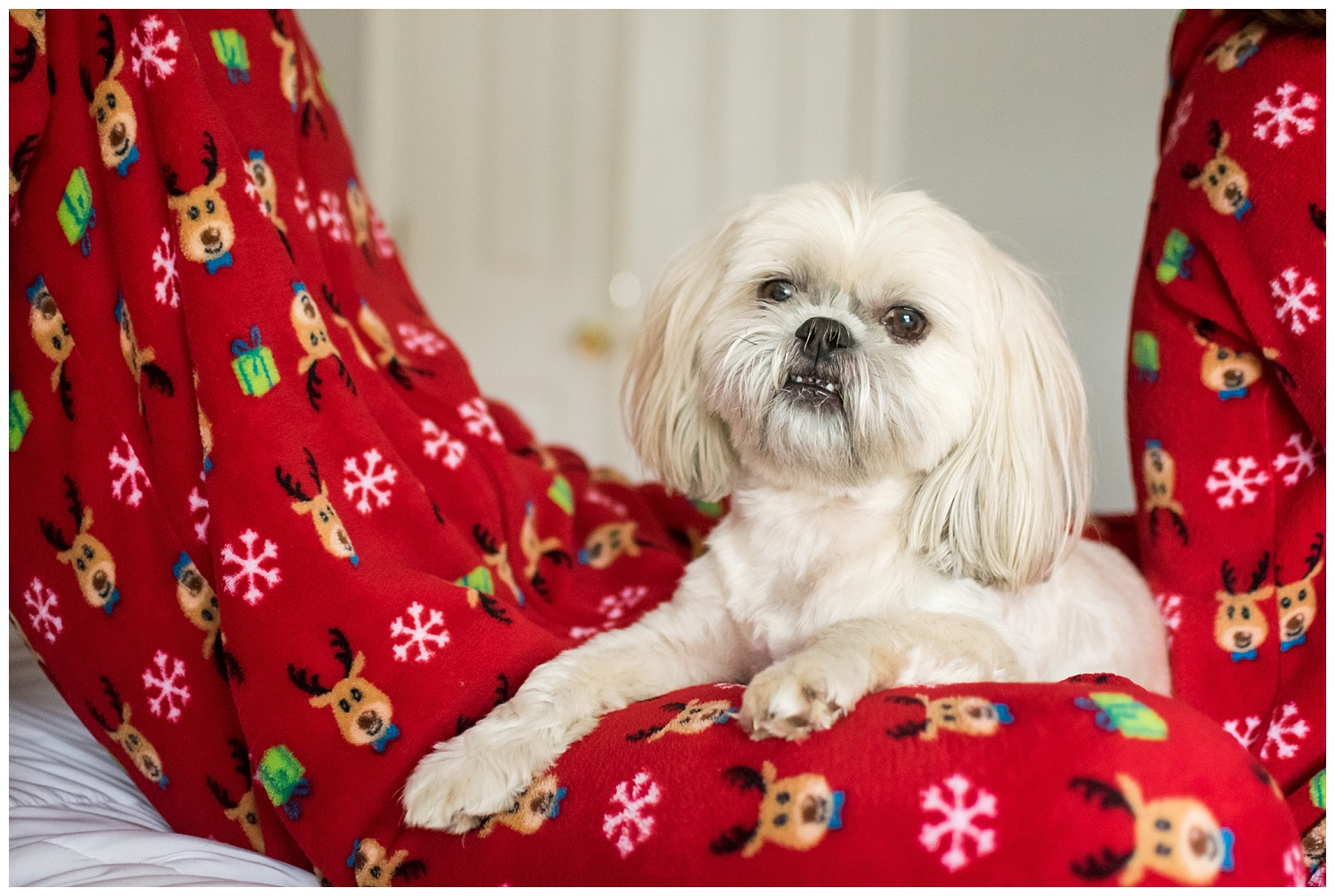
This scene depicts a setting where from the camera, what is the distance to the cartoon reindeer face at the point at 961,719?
97 cm

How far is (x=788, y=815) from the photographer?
3.18 feet

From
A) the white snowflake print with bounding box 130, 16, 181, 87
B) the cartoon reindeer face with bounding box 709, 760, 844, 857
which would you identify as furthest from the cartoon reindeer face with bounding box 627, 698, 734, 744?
the white snowflake print with bounding box 130, 16, 181, 87

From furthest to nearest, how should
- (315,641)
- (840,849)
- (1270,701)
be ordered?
(1270,701)
(315,641)
(840,849)

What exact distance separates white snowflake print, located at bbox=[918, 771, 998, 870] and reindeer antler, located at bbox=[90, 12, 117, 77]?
132 cm

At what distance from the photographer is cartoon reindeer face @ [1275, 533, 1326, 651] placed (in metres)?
1.44

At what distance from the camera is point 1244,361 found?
1.52 meters

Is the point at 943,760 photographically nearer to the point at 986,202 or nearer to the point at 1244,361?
the point at 1244,361

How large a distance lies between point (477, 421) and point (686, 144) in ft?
8.32

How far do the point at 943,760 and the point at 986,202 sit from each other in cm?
301

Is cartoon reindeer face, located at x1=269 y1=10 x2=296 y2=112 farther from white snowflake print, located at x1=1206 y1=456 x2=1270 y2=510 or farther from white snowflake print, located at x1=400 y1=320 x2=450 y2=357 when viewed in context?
white snowflake print, located at x1=1206 y1=456 x2=1270 y2=510

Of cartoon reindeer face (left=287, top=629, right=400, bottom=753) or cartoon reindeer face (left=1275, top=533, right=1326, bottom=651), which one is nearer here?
cartoon reindeer face (left=287, top=629, right=400, bottom=753)

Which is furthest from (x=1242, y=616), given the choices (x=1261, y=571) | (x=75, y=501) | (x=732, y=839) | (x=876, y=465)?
(x=75, y=501)

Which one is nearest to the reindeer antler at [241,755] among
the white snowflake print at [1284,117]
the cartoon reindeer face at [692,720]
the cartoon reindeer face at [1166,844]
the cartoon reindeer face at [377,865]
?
the cartoon reindeer face at [377,865]

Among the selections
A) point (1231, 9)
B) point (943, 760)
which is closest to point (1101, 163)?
point (1231, 9)
